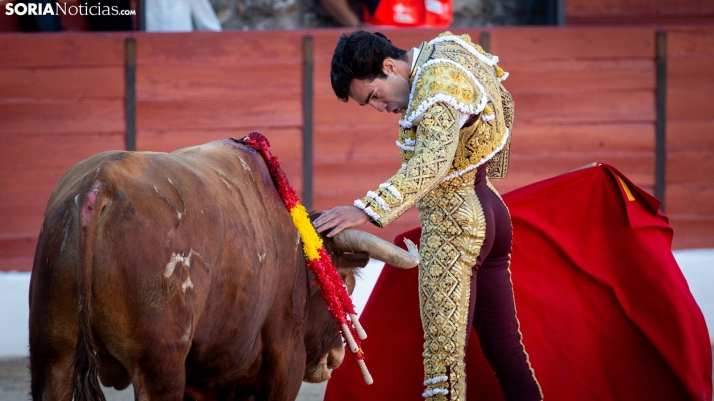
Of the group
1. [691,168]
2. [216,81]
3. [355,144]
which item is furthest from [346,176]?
[691,168]

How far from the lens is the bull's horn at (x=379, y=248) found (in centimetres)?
271

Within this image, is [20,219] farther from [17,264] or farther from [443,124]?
[443,124]

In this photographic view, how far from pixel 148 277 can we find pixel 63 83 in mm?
3534

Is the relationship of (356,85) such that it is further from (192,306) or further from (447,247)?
(192,306)

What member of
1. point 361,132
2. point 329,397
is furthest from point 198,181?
point 361,132

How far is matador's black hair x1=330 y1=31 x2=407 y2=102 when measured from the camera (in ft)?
8.18

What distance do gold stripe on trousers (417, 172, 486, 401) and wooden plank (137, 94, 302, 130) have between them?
2.70m

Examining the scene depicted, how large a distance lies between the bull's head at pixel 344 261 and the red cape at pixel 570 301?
200 mm

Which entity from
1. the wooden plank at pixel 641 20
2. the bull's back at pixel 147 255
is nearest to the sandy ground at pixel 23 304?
the wooden plank at pixel 641 20

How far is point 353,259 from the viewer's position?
2.92 meters

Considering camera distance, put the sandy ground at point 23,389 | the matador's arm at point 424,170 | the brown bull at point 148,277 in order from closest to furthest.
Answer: the brown bull at point 148,277 < the matador's arm at point 424,170 < the sandy ground at point 23,389

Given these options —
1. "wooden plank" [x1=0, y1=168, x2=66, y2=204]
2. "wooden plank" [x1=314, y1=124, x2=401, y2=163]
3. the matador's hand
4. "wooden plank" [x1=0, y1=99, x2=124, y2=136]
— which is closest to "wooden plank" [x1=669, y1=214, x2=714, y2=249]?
"wooden plank" [x1=314, y1=124, x2=401, y2=163]

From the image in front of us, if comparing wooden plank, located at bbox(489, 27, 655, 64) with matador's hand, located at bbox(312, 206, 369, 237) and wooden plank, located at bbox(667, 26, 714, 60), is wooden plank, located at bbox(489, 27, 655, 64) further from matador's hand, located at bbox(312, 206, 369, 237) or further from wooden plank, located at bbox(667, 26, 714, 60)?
matador's hand, located at bbox(312, 206, 369, 237)

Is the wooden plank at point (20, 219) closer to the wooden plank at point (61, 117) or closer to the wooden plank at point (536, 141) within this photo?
the wooden plank at point (61, 117)
